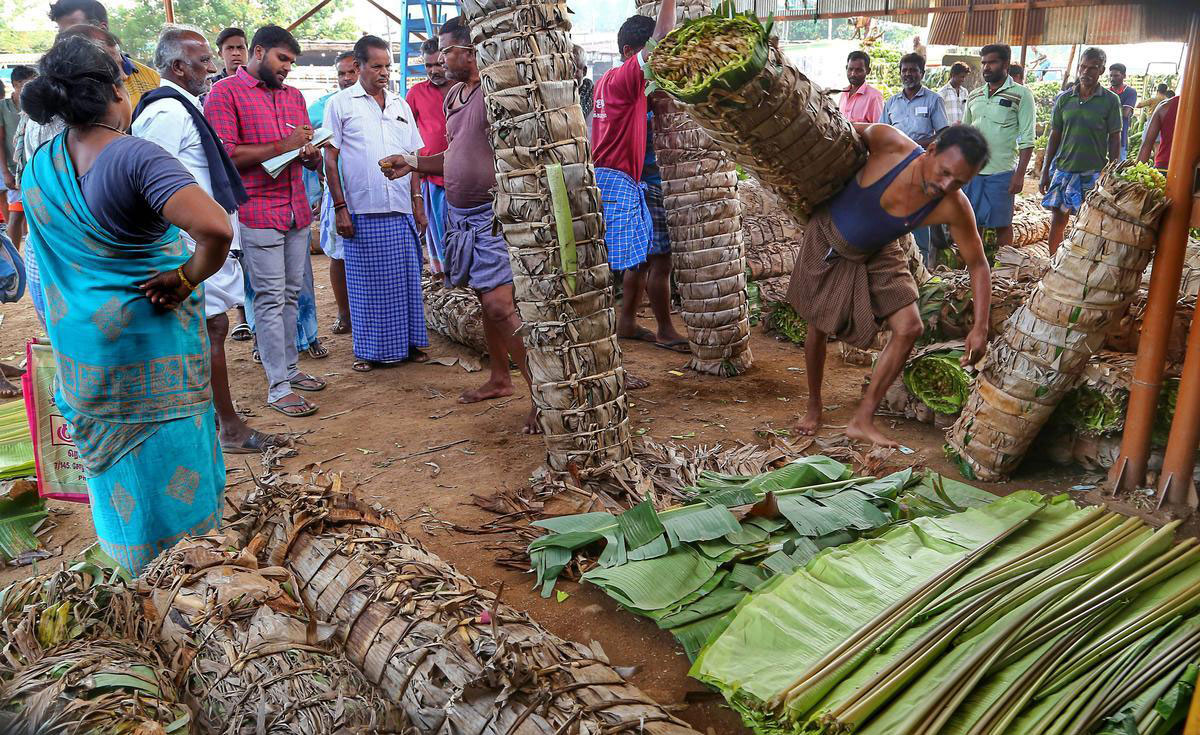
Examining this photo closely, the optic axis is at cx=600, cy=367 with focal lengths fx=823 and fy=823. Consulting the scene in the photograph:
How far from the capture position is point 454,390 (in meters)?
5.39

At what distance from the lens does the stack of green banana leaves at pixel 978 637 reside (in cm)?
190

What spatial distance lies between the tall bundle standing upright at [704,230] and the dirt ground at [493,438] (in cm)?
33

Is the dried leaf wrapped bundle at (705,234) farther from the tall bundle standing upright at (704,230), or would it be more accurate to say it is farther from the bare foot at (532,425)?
the bare foot at (532,425)

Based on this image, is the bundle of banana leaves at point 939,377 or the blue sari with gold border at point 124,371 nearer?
the blue sari with gold border at point 124,371

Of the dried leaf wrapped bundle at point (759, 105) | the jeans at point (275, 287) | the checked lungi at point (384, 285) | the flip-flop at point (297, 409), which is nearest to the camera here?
the dried leaf wrapped bundle at point (759, 105)

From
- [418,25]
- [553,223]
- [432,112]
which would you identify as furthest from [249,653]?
[418,25]

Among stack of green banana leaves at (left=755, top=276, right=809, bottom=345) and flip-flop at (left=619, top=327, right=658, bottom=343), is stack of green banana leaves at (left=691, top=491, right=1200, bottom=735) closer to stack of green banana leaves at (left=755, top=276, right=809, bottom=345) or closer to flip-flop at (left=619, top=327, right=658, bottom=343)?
stack of green banana leaves at (left=755, top=276, right=809, bottom=345)

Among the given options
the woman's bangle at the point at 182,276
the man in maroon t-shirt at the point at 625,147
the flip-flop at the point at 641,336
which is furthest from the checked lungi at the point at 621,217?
the woman's bangle at the point at 182,276

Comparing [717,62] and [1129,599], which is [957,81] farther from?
[1129,599]

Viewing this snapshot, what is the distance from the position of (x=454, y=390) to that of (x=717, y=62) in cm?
286

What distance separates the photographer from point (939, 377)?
4.31 meters

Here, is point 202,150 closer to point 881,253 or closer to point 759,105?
point 759,105

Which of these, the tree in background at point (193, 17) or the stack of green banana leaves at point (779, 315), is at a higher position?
the tree in background at point (193, 17)

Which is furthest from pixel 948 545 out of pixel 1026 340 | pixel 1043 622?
pixel 1026 340
